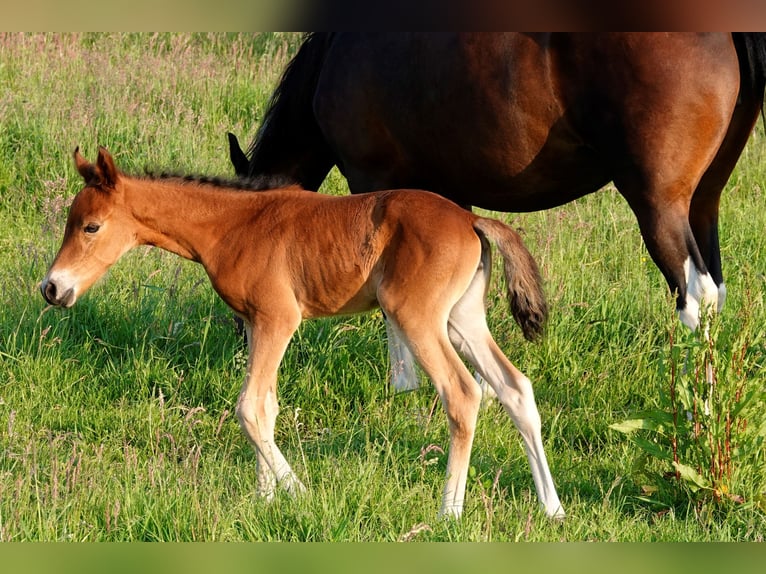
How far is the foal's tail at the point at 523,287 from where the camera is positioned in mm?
3904

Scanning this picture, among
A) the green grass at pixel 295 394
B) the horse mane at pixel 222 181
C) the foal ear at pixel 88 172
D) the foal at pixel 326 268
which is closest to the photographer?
the green grass at pixel 295 394

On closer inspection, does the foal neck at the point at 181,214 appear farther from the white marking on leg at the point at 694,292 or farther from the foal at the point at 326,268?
the white marking on leg at the point at 694,292

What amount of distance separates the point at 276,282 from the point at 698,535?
79.9 inches

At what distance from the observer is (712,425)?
3805 mm

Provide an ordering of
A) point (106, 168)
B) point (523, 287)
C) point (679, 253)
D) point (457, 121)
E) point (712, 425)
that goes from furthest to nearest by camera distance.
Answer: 1. point (457, 121)
2. point (679, 253)
3. point (106, 168)
4. point (523, 287)
5. point (712, 425)

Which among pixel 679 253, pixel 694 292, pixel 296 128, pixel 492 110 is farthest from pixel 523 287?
pixel 296 128

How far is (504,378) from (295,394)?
1462 mm

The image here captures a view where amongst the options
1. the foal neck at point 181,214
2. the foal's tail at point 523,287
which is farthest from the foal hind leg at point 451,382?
the foal neck at point 181,214

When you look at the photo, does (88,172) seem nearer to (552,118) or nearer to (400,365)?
(400,365)

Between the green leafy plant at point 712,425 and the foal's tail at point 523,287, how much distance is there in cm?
52

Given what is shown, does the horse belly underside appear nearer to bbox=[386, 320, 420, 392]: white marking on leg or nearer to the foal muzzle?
bbox=[386, 320, 420, 392]: white marking on leg

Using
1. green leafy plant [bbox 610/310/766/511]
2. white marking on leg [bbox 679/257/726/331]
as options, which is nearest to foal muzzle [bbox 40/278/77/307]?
green leafy plant [bbox 610/310/766/511]

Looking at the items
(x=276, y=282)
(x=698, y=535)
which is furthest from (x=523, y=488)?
(x=276, y=282)

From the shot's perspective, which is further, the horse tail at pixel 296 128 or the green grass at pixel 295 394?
the horse tail at pixel 296 128
